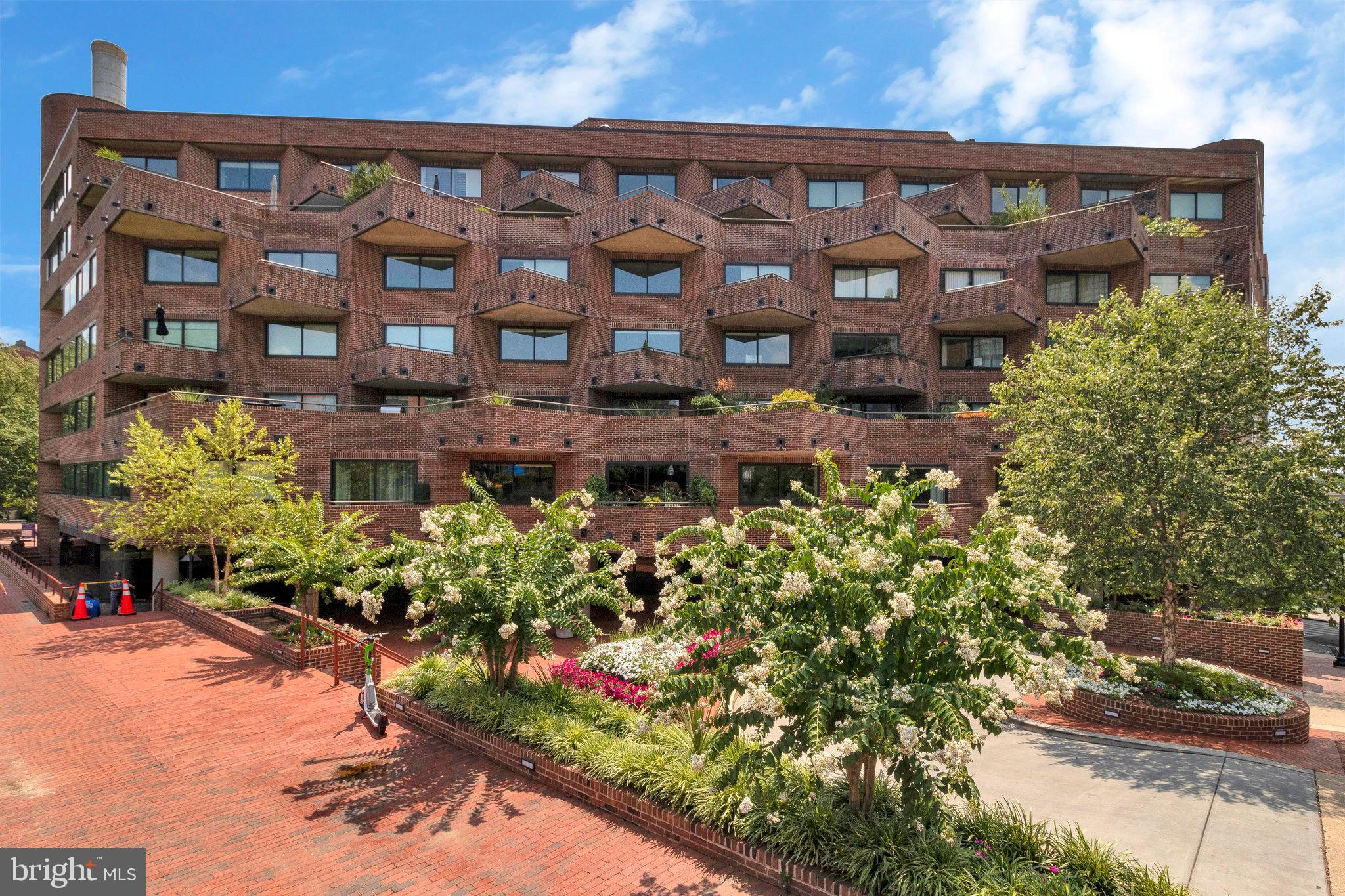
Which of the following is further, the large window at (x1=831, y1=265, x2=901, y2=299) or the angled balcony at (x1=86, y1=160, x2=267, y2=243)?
the large window at (x1=831, y1=265, x2=901, y2=299)

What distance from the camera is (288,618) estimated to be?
1742 cm

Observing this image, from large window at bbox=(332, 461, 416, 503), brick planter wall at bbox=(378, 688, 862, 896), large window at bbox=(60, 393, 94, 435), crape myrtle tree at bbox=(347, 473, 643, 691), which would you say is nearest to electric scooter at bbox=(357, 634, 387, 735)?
brick planter wall at bbox=(378, 688, 862, 896)

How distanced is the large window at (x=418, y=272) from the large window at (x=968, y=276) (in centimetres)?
1990

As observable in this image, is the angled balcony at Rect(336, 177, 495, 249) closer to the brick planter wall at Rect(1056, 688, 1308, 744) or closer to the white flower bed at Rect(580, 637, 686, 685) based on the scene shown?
the white flower bed at Rect(580, 637, 686, 685)

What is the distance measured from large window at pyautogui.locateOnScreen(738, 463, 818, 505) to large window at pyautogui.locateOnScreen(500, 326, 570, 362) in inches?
335

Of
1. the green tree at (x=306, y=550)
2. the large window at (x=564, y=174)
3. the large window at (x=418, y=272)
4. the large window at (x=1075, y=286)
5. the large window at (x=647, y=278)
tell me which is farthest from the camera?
the large window at (x=564, y=174)

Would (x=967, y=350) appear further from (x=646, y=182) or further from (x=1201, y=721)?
(x=1201, y=721)

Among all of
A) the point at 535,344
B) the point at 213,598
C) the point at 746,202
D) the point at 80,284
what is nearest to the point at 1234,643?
the point at 746,202

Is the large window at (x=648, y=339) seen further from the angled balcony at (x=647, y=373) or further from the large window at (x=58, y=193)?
the large window at (x=58, y=193)

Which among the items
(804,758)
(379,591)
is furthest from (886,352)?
(379,591)

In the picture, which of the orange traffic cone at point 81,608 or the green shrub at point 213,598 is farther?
the orange traffic cone at point 81,608

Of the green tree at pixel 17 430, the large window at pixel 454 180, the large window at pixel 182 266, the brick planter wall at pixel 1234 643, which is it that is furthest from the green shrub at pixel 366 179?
the green tree at pixel 17 430

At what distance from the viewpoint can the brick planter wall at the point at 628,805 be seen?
6.38m

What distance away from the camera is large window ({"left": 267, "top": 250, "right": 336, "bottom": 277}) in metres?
25.7
